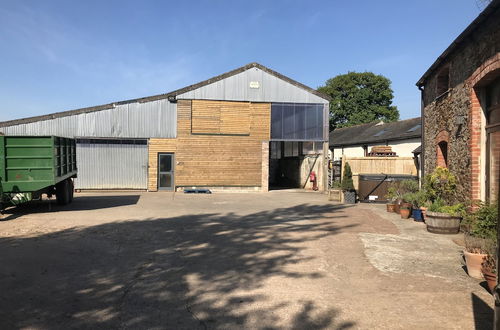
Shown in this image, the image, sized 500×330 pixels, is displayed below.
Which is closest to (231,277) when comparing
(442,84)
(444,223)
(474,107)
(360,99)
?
(444,223)

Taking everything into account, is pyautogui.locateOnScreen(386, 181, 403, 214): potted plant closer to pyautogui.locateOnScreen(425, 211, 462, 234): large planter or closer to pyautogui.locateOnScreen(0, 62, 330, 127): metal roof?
pyautogui.locateOnScreen(425, 211, 462, 234): large planter

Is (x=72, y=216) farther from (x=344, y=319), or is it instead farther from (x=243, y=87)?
(x=243, y=87)

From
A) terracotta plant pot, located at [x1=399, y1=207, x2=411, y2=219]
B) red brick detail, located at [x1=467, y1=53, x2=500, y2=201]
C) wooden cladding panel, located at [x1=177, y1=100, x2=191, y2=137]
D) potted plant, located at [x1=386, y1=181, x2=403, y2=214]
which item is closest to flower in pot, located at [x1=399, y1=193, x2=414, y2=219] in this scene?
terracotta plant pot, located at [x1=399, y1=207, x2=411, y2=219]

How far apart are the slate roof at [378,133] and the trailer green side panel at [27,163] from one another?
2003 centimetres

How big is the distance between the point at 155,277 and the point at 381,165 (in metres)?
14.1

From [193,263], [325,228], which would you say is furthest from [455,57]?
[193,263]

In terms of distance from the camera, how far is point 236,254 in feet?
22.1

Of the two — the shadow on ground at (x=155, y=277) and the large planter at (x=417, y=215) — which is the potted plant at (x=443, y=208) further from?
the shadow on ground at (x=155, y=277)

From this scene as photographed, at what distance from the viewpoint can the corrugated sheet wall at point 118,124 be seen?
19.7 meters

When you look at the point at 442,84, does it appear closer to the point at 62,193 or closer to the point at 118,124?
the point at 62,193

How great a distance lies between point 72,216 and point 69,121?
10.8 meters

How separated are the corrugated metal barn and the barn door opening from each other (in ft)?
0.18

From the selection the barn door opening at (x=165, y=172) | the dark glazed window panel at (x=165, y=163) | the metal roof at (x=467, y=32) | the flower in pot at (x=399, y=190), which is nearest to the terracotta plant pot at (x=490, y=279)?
the metal roof at (x=467, y=32)

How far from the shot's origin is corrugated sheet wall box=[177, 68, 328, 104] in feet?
68.2
